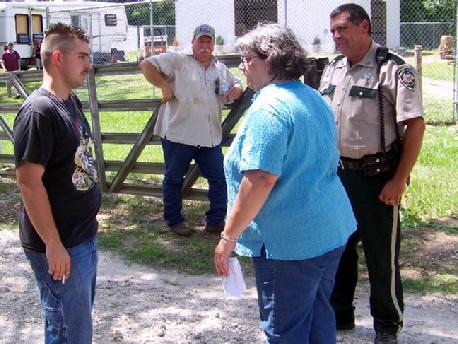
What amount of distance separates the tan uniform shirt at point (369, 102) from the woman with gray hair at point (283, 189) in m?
0.93

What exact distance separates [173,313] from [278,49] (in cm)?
237

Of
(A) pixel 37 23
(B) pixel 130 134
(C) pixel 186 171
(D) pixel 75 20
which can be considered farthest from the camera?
(A) pixel 37 23

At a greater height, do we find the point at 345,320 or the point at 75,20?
the point at 75,20

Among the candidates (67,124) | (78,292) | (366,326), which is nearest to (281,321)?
(78,292)

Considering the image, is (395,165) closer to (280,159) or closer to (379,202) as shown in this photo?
(379,202)

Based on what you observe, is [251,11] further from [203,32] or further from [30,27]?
[203,32]

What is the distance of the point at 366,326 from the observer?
4176mm

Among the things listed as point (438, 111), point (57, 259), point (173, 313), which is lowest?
point (173, 313)

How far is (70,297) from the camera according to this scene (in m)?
2.77

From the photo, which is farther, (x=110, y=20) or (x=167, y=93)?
(x=110, y=20)

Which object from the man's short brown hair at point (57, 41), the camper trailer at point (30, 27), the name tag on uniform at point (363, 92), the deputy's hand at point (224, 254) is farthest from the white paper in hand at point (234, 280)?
the camper trailer at point (30, 27)

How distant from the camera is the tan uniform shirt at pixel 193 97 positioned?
5703 millimetres

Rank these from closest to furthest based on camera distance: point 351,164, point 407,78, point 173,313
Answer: point 407,78 → point 351,164 → point 173,313

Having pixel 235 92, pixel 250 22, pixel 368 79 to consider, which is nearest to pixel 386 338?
pixel 368 79
